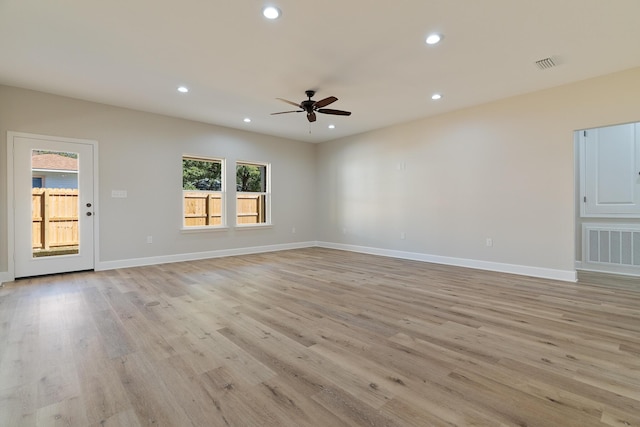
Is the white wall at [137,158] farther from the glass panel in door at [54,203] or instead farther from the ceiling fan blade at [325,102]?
the ceiling fan blade at [325,102]

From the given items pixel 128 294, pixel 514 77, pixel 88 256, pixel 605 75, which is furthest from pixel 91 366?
pixel 605 75

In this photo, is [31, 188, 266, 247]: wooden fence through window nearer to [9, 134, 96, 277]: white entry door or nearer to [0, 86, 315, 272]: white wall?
[9, 134, 96, 277]: white entry door

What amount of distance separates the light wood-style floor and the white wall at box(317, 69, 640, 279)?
1067 mm

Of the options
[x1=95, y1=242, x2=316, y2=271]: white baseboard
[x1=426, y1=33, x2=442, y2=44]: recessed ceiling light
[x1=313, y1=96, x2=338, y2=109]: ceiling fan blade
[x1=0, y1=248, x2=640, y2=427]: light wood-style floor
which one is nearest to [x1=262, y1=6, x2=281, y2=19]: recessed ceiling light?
[x1=313, y1=96, x2=338, y2=109]: ceiling fan blade

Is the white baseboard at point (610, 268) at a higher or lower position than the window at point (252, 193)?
lower

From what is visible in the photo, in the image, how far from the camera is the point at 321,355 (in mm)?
2049

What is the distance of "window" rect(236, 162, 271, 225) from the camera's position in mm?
6758

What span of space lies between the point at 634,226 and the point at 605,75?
2.40 m

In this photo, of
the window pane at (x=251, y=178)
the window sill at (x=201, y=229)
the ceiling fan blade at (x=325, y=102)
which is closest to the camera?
the ceiling fan blade at (x=325, y=102)

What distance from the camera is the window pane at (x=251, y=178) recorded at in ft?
22.1

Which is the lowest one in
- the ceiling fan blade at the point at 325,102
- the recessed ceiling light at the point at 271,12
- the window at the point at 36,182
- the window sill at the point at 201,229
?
the window sill at the point at 201,229

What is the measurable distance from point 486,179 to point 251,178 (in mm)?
4889

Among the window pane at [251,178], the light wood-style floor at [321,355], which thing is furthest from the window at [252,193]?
the light wood-style floor at [321,355]

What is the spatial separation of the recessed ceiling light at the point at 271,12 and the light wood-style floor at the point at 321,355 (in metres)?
2.75
